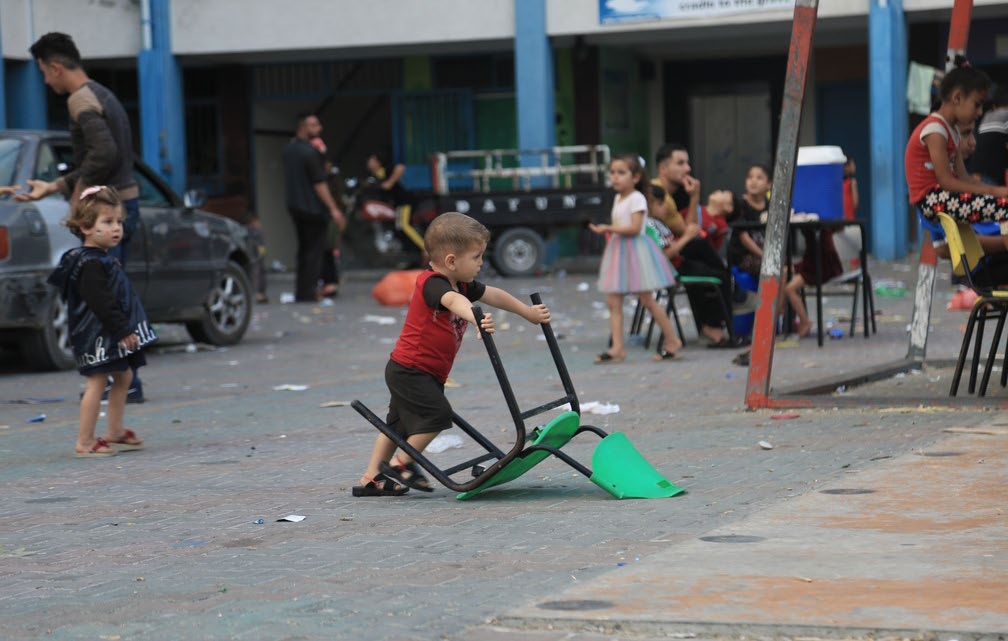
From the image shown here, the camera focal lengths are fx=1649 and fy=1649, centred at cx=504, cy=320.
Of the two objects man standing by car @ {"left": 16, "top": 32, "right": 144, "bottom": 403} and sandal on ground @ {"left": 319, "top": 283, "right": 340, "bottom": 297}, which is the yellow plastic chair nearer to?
man standing by car @ {"left": 16, "top": 32, "right": 144, "bottom": 403}

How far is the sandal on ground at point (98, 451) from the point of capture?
316 inches

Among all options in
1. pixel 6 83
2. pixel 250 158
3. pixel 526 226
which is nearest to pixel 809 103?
pixel 526 226

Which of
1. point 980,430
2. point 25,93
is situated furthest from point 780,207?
point 25,93

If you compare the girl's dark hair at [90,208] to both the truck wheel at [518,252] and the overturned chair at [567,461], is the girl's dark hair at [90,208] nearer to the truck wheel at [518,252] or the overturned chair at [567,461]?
the overturned chair at [567,461]

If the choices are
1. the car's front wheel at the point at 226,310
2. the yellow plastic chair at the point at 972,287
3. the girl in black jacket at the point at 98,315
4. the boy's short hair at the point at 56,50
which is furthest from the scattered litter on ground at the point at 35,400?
the yellow plastic chair at the point at 972,287

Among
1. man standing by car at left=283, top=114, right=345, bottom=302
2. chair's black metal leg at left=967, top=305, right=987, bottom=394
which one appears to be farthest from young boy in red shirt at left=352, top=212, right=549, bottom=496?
man standing by car at left=283, top=114, right=345, bottom=302

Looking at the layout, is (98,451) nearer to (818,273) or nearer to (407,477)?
(407,477)

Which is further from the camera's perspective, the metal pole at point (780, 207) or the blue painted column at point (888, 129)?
the blue painted column at point (888, 129)

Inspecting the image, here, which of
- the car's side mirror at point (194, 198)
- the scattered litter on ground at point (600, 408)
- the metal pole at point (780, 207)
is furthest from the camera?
the car's side mirror at point (194, 198)

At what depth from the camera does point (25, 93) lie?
25.3m

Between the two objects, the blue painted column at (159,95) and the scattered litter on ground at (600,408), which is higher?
the blue painted column at (159,95)

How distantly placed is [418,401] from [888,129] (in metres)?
19.5

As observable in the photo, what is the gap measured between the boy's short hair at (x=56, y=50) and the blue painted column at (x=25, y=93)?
1591cm

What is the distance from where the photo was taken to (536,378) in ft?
36.5
